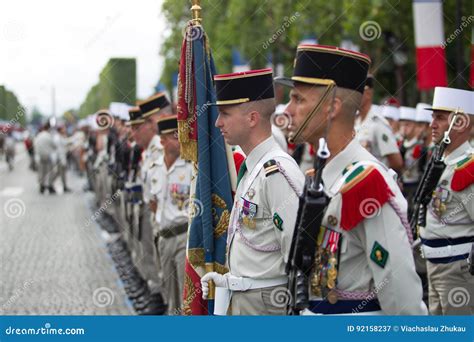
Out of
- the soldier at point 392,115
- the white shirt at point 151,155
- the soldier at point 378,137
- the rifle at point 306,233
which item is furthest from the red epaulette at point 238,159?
the soldier at point 392,115

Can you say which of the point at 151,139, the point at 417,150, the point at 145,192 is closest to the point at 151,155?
the point at 151,139

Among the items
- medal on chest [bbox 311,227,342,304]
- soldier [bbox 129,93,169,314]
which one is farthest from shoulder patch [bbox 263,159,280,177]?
soldier [bbox 129,93,169,314]

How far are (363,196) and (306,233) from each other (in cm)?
29

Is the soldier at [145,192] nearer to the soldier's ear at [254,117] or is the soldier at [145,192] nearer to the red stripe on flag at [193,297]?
the red stripe on flag at [193,297]

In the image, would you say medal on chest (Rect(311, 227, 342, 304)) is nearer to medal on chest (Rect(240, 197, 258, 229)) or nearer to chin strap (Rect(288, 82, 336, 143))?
chin strap (Rect(288, 82, 336, 143))

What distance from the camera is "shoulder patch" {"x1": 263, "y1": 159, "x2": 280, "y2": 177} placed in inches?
154

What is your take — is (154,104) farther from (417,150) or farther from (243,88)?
(417,150)

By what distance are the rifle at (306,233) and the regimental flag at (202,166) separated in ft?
5.28

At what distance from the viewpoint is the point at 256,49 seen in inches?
912

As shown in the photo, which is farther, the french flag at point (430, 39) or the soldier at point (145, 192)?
the french flag at point (430, 39)

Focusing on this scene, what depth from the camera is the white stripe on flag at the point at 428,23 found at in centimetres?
1195

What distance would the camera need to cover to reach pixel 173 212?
715 cm

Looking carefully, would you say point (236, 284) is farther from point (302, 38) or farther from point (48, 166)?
point (48, 166)

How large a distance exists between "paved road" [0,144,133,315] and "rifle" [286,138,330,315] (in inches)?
198
